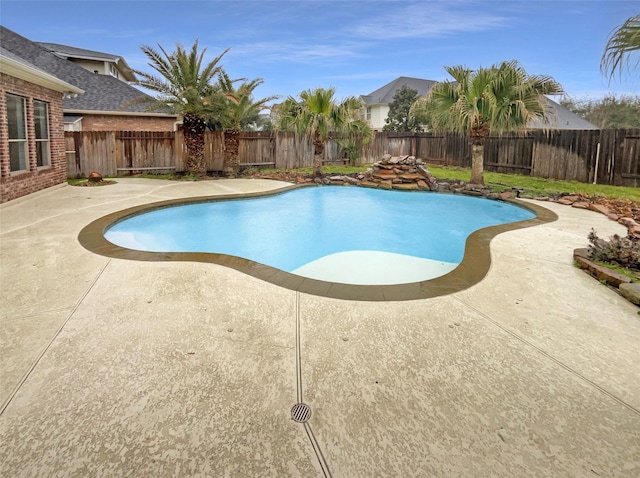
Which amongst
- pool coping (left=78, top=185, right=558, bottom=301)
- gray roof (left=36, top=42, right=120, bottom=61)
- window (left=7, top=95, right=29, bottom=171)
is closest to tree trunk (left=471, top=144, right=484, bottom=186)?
pool coping (left=78, top=185, right=558, bottom=301)

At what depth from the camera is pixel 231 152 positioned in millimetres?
13570

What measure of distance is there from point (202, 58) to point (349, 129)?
17.0ft

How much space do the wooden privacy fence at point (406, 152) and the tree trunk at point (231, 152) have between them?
899mm

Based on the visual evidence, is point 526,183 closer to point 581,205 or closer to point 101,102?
point 581,205

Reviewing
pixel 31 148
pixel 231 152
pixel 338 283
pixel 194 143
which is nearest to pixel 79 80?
pixel 194 143

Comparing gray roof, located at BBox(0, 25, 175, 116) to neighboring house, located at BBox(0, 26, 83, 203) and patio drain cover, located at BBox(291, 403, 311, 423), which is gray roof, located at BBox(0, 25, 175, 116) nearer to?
neighboring house, located at BBox(0, 26, 83, 203)

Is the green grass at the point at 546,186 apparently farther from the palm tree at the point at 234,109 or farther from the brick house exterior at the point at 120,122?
the brick house exterior at the point at 120,122

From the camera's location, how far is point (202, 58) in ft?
37.8

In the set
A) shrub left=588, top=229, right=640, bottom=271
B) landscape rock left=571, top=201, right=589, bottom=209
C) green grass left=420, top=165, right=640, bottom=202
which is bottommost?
shrub left=588, top=229, right=640, bottom=271

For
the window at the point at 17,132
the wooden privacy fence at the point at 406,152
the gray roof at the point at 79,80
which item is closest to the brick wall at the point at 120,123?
the gray roof at the point at 79,80

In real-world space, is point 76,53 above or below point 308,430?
above

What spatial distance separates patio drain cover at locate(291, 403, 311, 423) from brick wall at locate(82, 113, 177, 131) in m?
18.5

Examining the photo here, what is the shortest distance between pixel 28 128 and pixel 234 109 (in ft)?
19.3

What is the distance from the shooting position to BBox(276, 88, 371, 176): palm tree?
12.6 metres
